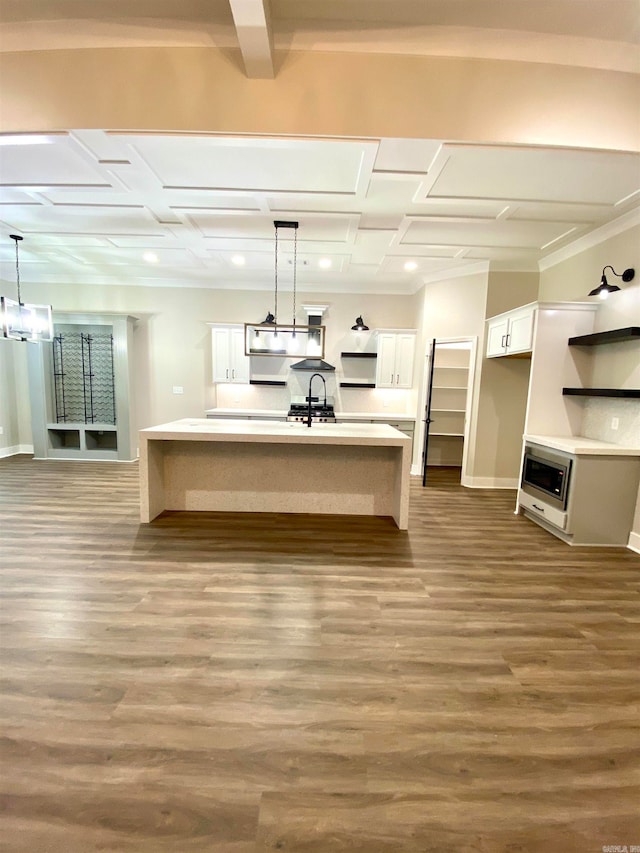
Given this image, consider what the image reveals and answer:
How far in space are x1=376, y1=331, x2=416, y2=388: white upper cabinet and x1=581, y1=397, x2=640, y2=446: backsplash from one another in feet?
8.72

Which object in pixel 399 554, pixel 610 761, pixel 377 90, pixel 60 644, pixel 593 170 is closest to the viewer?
pixel 610 761

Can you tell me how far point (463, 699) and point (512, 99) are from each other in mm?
3398

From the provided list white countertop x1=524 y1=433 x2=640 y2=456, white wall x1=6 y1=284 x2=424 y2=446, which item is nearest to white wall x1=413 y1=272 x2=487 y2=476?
white wall x1=6 y1=284 x2=424 y2=446

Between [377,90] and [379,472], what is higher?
[377,90]

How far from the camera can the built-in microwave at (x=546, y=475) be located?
3.35 meters

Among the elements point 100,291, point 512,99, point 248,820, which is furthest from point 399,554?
point 100,291

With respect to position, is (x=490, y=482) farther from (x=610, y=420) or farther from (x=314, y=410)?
(x=314, y=410)

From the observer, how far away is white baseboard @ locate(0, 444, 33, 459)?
610 cm

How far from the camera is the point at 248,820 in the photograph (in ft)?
3.77

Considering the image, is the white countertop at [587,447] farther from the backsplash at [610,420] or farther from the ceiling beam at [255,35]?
the ceiling beam at [255,35]

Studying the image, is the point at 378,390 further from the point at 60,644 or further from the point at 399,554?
the point at 60,644

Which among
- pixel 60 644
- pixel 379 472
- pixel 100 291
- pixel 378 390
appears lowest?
pixel 60 644

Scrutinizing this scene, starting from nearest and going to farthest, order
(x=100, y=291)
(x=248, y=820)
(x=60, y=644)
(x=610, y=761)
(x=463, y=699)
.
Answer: (x=248, y=820)
(x=610, y=761)
(x=463, y=699)
(x=60, y=644)
(x=100, y=291)

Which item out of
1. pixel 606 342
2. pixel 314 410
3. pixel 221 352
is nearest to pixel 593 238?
pixel 606 342
